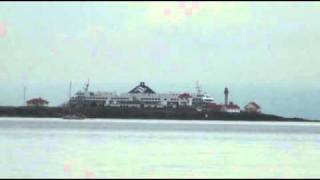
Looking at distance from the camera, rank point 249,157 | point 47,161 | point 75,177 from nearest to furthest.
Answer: point 75,177, point 47,161, point 249,157

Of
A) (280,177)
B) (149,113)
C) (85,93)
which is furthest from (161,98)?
(280,177)

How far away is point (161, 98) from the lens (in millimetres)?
148000

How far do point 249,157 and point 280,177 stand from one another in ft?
33.3

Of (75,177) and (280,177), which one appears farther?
(280,177)

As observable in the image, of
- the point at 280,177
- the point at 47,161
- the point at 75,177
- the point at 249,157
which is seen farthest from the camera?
the point at 249,157

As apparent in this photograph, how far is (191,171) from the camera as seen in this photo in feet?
88.4

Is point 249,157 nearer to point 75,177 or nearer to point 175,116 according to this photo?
point 75,177

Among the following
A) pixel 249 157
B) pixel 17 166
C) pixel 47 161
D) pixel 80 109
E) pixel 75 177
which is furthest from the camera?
pixel 80 109

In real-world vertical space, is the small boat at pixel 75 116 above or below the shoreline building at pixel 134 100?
below

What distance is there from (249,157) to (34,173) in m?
13.5

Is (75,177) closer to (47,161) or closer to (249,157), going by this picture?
(47,161)

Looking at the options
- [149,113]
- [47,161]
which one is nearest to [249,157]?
[47,161]

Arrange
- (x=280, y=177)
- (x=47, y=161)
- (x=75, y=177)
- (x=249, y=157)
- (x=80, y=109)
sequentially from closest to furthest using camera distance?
(x=75, y=177) < (x=280, y=177) < (x=47, y=161) < (x=249, y=157) < (x=80, y=109)

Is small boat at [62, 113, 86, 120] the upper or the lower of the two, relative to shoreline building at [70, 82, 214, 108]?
lower
